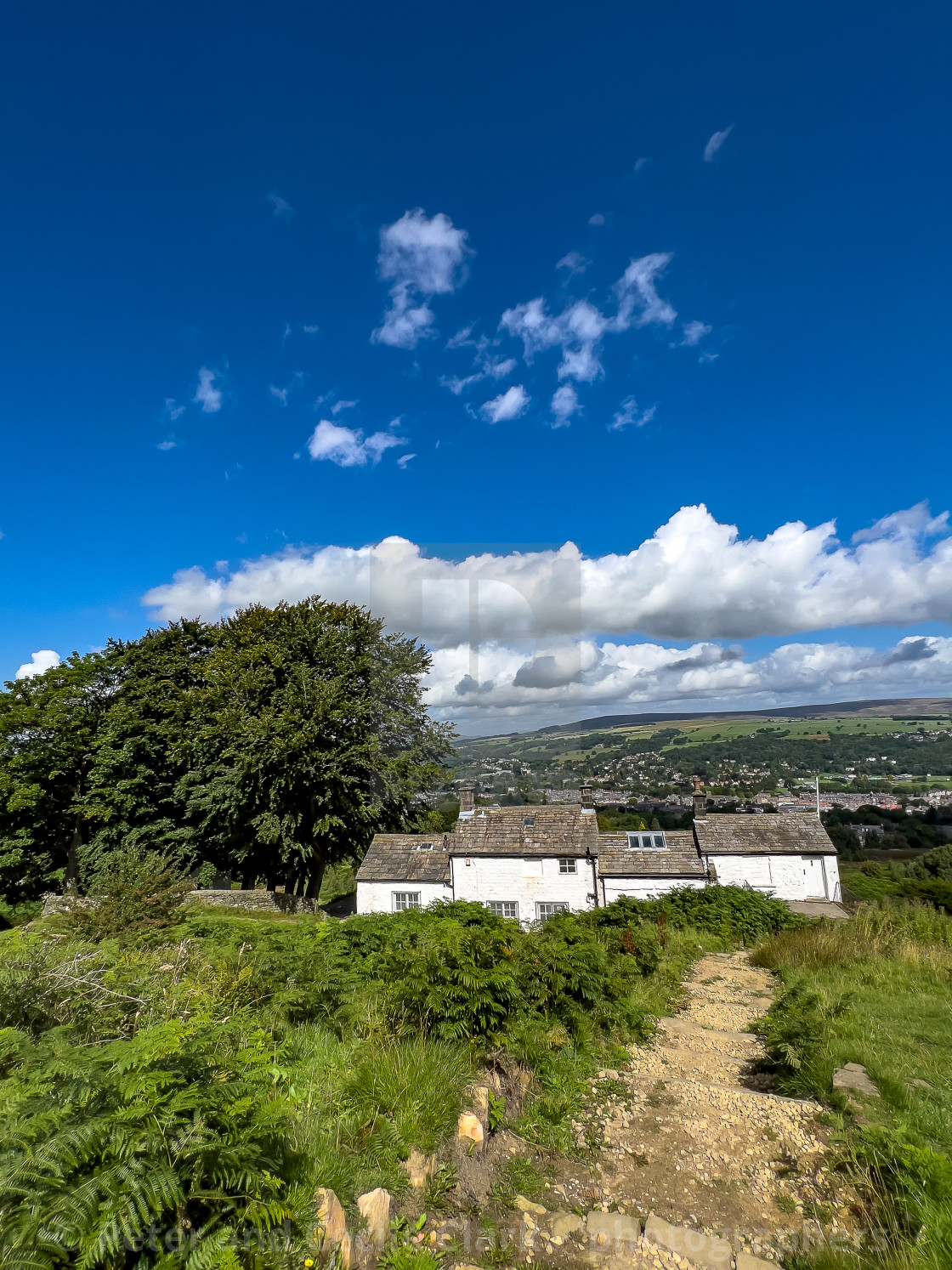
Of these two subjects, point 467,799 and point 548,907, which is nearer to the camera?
point 548,907

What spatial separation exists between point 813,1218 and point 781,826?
69.7 feet

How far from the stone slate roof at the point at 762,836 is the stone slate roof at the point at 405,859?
34.9ft

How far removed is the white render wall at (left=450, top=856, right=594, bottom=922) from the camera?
75.2 feet

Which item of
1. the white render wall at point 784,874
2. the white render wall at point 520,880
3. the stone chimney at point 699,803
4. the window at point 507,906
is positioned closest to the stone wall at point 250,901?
the white render wall at point 520,880

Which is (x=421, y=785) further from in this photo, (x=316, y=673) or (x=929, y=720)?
(x=929, y=720)

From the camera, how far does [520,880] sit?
2330 cm

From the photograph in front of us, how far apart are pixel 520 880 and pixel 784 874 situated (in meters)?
10.1

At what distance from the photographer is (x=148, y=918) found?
1094 centimetres

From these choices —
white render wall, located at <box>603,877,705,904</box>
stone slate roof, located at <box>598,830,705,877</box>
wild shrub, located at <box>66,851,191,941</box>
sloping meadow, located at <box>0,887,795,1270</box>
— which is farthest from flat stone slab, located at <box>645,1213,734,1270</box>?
stone slate roof, located at <box>598,830,705,877</box>

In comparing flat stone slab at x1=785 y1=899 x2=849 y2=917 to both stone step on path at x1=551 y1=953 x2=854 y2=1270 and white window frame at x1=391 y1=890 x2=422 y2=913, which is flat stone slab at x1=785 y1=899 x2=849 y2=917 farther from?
white window frame at x1=391 y1=890 x2=422 y2=913

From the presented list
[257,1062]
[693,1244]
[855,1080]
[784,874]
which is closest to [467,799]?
[784,874]

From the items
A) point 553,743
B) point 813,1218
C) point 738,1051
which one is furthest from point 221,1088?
point 553,743

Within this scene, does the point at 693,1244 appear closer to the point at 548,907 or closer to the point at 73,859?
the point at 548,907

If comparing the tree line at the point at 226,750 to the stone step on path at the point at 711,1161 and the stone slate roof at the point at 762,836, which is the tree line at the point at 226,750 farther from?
the stone step on path at the point at 711,1161
